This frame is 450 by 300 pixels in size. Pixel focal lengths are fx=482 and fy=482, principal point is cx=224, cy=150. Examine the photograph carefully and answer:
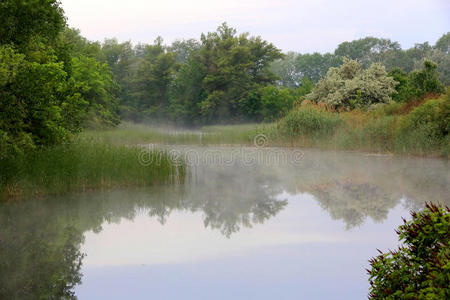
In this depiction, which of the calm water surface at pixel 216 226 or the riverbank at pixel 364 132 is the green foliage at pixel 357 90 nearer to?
the riverbank at pixel 364 132

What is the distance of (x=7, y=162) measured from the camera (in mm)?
11117

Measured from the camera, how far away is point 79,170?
12320mm

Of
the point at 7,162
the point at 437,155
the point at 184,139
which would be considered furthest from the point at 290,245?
the point at 184,139

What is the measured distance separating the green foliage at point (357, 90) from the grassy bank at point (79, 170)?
17.4 meters

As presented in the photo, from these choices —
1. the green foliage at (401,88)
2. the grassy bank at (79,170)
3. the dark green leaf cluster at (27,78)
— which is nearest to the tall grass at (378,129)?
the green foliage at (401,88)

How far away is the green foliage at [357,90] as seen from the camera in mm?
29406

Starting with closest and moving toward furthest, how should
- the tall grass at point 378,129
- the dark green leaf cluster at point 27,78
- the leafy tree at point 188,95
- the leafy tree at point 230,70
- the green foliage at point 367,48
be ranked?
the dark green leaf cluster at point 27,78
the tall grass at point 378,129
the leafy tree at point 230,70
the leafy tree at point 188,95
the green foliage at point 367,48

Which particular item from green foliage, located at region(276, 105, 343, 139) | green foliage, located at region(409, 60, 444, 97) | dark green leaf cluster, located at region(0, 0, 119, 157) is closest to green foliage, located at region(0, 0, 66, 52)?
dark green leaf cluster, located at region(0, 0, 119, 157)

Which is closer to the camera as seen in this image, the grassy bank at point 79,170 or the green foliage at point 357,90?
the grassy bank at point 79,170

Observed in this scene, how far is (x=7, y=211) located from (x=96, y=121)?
2778 centimetres

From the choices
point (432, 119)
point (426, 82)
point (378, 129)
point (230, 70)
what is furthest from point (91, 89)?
point (432, 119)

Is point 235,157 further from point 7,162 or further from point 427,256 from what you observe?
point 427,256

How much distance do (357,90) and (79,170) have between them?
2115cm

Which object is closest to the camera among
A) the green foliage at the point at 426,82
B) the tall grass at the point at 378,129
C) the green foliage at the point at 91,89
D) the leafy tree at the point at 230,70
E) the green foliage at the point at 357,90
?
the tall grass at the point at 378,129
